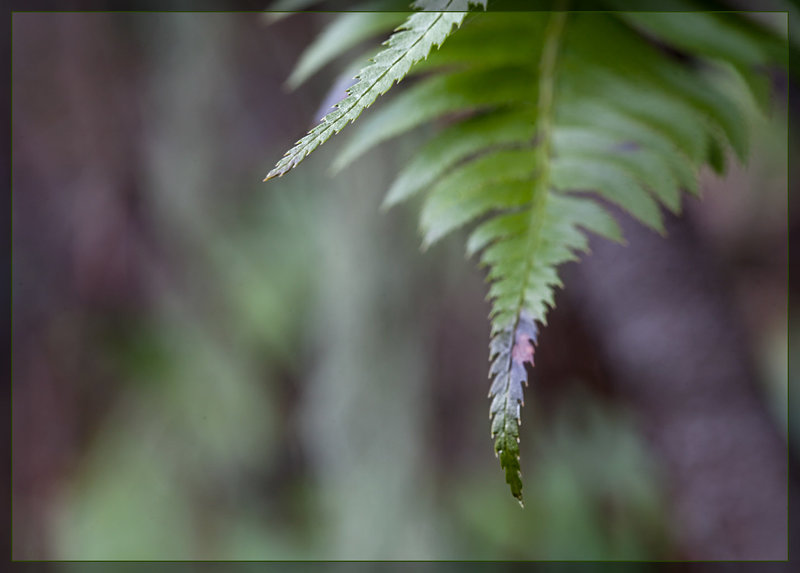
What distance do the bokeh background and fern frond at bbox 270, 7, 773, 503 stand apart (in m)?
0.50

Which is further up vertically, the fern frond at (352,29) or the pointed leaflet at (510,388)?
the fern frond at (352,29)

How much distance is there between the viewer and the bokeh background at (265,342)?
3.86ft

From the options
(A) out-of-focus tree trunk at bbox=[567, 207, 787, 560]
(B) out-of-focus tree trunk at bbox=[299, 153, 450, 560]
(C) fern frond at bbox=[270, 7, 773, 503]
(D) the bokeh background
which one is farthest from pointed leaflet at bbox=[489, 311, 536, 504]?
(B) out-of-focus tree trunk at bbox=[299, 153, 450, 560]

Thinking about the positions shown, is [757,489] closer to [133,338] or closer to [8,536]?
[133,338]

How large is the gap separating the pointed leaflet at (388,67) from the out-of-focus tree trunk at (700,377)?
59cm

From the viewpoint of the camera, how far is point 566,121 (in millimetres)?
516

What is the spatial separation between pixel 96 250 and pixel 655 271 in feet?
4.08

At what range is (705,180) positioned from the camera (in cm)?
138

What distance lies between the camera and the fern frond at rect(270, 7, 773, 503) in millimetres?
488

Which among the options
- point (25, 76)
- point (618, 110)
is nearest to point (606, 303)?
point (618, 110)

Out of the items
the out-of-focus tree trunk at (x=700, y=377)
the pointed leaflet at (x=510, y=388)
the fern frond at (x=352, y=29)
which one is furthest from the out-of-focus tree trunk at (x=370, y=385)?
the pointed leaflet at (x=510, y=388)

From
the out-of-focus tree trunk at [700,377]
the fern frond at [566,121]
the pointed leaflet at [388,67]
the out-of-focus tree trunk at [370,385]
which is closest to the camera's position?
the pointed leaflet at [388,67]

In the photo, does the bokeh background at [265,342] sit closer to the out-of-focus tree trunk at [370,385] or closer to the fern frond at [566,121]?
the out-of-focus tree trunk at [370,385]

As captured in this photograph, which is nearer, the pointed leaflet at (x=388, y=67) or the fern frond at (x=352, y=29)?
the pointed leaflet at (x=388, y=67)
